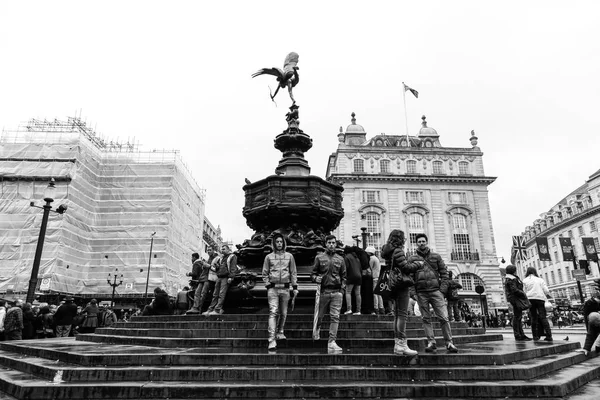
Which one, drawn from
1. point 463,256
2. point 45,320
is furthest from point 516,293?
point 463,256

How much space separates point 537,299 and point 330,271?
588cm

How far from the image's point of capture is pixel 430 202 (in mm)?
49906

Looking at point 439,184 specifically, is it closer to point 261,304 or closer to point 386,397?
point 261,304

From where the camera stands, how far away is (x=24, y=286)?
3122 centimetres

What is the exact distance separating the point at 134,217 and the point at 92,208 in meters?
3.84

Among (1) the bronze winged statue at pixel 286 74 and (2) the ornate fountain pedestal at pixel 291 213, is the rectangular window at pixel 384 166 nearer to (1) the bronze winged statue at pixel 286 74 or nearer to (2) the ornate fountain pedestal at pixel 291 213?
(1) the bronze winged statue at pixel 286 74

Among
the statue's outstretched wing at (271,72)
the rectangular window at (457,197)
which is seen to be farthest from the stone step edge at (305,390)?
the rectangular window at (457,197)

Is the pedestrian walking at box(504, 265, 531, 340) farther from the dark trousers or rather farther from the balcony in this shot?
the balcony

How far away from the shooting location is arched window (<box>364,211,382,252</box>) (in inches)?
1886

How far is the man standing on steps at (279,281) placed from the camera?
6781 mm

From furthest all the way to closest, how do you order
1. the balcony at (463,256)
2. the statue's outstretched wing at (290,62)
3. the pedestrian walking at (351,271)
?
the balcony at (463,256), the statue's outstretched wing at (290,62), the pedestrian walking at (351,271)

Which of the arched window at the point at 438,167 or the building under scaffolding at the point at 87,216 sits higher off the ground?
the arched window at the point at 438,167

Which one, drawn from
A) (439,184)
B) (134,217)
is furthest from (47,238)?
(439,184)

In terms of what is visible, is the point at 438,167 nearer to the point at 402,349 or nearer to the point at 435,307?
the point at 435,307
